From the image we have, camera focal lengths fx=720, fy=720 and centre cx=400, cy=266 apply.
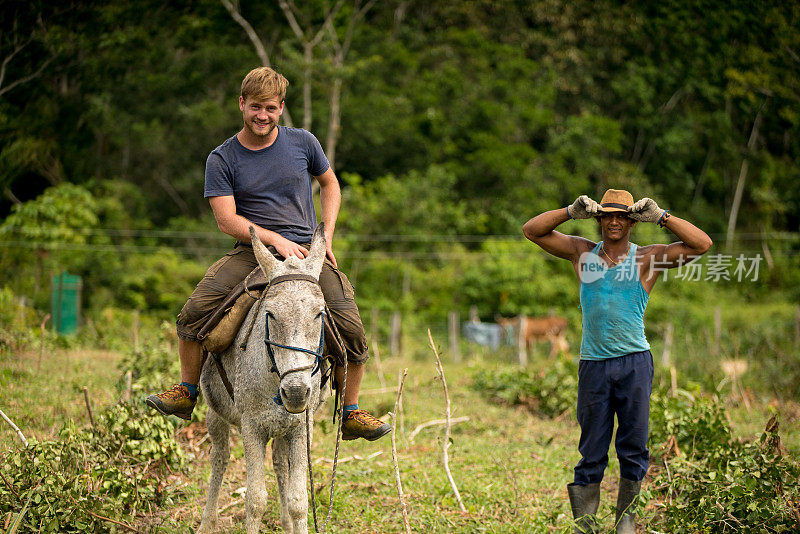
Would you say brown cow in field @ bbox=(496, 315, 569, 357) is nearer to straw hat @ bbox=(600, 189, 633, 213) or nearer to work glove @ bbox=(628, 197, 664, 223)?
straw hat @ bbox=(600, 189, 633, 213)

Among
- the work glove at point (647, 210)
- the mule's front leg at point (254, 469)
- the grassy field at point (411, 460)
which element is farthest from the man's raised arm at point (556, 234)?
the mule's front leg at point (254, 469)

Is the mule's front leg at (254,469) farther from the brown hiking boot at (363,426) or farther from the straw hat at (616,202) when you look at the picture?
the straw hat at (616,202)

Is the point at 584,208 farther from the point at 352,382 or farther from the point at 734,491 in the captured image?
the point at 734,491

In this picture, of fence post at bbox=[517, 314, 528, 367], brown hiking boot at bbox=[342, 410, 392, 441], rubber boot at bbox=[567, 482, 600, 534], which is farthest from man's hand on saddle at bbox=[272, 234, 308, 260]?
fence post at bbox=[517, 314, 528, 367]

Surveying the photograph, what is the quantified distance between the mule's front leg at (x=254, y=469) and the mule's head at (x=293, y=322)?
0.54 m

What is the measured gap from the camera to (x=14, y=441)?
6215mm

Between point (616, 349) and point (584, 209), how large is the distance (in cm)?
103

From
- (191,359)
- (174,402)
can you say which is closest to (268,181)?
(191,359)

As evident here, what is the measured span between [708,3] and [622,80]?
994 cm

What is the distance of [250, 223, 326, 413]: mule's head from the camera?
377 centimetres

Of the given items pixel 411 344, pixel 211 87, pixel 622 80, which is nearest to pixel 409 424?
pixel 411 344

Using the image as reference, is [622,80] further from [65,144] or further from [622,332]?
[622,332]

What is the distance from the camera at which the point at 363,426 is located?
189 inches

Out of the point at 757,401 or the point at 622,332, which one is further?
the point at 757,401
